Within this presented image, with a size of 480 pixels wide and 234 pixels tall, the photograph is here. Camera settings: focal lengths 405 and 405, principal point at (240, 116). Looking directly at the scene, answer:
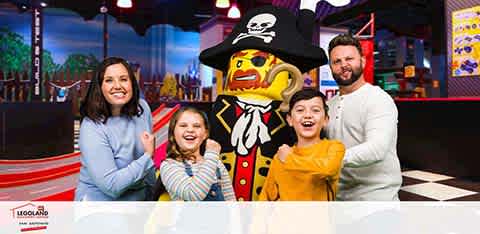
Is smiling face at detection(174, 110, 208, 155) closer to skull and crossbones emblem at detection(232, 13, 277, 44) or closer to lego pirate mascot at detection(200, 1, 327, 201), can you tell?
lego pirate mascot at detection(200, 1, 327, 201)

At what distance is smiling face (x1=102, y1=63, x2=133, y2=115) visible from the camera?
1.40m

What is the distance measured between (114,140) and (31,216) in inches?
21.5

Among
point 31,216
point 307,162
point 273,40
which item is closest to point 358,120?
point 307,162

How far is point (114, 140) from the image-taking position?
138 centimetres

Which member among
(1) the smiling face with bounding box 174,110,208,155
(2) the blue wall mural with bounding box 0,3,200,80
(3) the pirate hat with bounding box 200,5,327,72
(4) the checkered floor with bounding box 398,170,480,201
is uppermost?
(2) the blue wall mural with bounding box 0,3,200,80

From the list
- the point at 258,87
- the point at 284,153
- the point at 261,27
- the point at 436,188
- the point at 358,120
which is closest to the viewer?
the point at 284,153

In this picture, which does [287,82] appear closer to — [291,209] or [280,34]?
[280,34]

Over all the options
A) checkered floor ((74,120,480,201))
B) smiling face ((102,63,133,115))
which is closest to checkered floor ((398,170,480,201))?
checkered floor ((74,120,480,201))

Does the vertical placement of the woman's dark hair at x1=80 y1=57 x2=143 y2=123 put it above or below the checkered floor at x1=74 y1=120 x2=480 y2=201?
above

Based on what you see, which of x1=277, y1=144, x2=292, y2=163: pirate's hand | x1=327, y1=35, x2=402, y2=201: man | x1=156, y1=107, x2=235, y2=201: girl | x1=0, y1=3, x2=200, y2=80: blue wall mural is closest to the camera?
x1=156, y1=107, x2=235, y2=201: girl

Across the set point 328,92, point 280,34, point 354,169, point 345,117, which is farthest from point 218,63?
point 328,92

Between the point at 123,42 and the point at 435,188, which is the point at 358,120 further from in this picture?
the point at 123,42

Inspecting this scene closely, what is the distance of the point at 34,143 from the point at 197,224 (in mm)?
2657

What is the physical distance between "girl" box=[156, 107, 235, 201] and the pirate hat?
52cm
